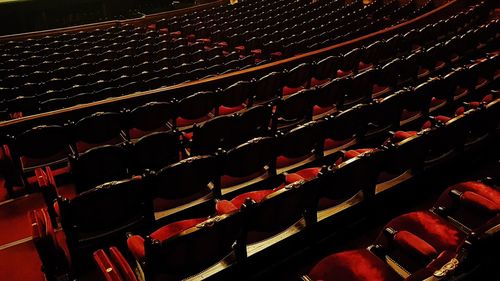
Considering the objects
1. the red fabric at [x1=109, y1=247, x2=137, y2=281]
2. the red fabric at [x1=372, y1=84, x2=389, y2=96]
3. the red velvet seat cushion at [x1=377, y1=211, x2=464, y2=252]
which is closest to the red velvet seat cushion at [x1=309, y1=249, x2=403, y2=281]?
the red velvet seat cushion at [x1=377, y1=211, x2=464, y2=252]

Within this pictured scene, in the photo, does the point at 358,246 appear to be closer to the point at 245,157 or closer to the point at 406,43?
the point at 245,157

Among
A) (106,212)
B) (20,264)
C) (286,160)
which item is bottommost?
(20,264)

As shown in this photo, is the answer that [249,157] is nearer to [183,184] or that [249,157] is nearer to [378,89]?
[183,184]

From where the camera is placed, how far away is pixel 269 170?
1.59 metres

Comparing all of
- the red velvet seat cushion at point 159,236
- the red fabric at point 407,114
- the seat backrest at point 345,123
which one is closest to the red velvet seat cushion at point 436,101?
the red fabric at point 407,114

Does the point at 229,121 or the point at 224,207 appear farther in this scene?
the point at 229,121

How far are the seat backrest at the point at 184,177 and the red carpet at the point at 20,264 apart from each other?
472 mm

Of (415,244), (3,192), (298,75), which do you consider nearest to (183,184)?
(415,244)

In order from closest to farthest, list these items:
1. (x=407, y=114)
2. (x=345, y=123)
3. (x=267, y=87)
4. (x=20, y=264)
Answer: (x=20, y=264) < (x=345, y=123) < (x=407, y=114) < (x=267, y=87)

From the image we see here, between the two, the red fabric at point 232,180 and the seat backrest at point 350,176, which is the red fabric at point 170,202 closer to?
the red fabric at point 232,180

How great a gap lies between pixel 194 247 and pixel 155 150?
2.27ft

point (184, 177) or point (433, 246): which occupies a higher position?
point (184, 177)

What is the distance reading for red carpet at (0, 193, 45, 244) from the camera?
4.86 ft

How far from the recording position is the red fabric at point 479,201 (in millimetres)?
1141
